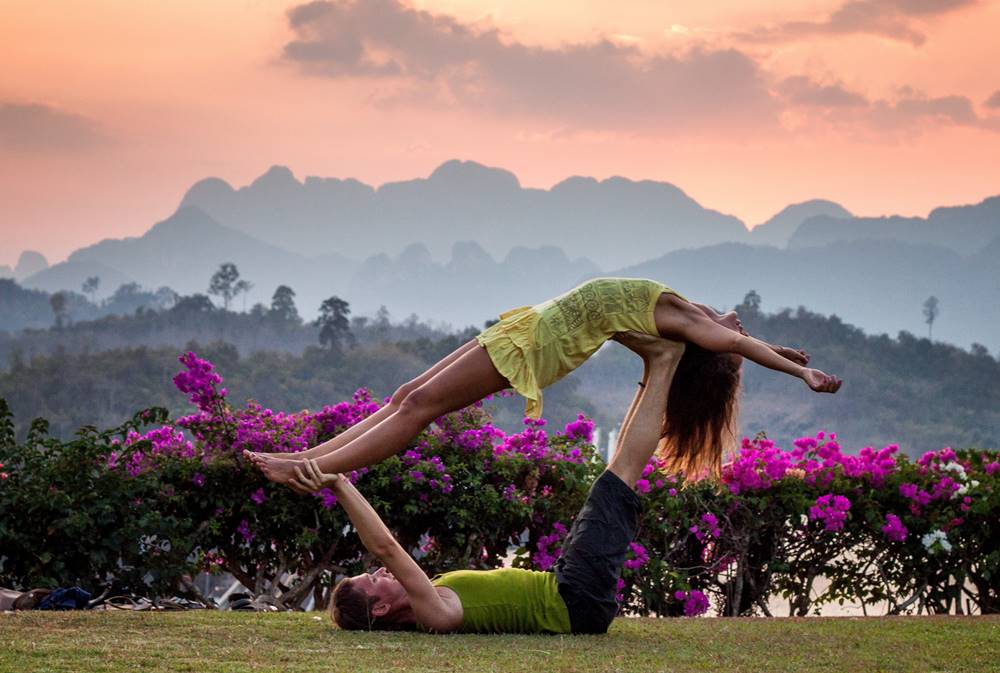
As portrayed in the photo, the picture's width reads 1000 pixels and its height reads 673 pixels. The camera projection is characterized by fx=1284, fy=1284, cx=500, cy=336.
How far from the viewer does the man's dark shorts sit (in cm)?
500

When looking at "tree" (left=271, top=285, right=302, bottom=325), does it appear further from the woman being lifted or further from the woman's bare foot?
the woman's bare foot

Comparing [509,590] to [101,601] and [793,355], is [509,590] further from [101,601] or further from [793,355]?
[101,601]

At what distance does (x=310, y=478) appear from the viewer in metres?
4.93

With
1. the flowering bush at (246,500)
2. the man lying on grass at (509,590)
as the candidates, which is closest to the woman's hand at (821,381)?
the man lying on grass at (509,590)

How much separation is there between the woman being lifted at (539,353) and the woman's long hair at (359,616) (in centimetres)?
49

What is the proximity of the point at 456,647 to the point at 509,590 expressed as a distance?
1.63ft

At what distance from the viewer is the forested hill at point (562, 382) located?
6419cm

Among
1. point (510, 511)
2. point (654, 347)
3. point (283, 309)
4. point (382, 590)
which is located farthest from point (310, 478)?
point (283, 309)

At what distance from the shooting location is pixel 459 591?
5.01 m

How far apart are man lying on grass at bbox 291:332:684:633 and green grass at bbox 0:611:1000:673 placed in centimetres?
11

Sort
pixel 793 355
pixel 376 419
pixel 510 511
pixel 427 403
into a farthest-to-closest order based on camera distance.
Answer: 1. pixel 510 511
2. pixel 376 419
3. pixel 793 355
4. pixel 427 403

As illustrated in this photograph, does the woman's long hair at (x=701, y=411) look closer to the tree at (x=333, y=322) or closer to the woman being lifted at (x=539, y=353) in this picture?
the woman being lifted at (x=539, y=353)

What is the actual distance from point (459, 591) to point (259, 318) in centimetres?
8633

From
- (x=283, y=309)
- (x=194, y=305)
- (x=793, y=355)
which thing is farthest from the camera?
(x=194, y=305)
